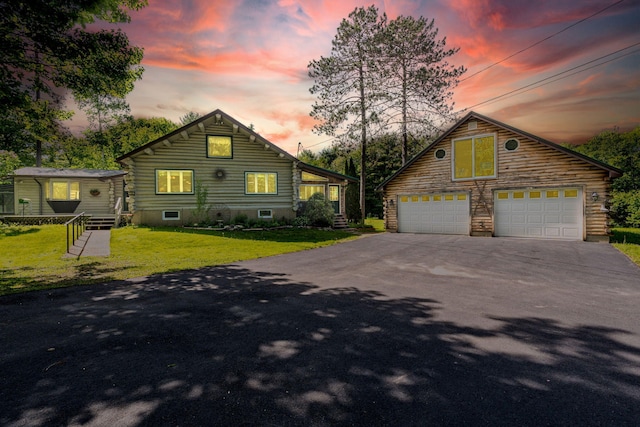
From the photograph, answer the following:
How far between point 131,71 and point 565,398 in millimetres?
14812

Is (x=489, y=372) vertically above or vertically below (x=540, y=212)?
below

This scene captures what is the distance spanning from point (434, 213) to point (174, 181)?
17.2 metres

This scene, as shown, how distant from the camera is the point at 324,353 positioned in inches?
136

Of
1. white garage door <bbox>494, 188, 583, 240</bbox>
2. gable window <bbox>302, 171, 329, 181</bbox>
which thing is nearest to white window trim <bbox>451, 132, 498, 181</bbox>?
white garage door <bbox>494, 188, 583, 240</bbox>

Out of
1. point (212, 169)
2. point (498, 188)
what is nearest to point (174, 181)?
point (212, 169)

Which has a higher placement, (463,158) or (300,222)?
(463,158)

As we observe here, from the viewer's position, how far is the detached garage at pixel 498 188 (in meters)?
14.6

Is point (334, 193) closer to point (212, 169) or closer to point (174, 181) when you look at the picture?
point (212, 169)

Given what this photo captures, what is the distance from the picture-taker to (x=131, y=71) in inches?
449

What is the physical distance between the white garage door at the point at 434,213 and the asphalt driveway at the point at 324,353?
37.3 ft

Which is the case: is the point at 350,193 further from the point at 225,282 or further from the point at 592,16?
the point at 225,282

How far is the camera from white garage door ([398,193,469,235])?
18.0 m

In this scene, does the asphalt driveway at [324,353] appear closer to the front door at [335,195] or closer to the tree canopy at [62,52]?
the tree canopy at [62,52]

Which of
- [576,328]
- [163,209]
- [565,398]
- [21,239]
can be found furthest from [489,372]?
[163,209]
